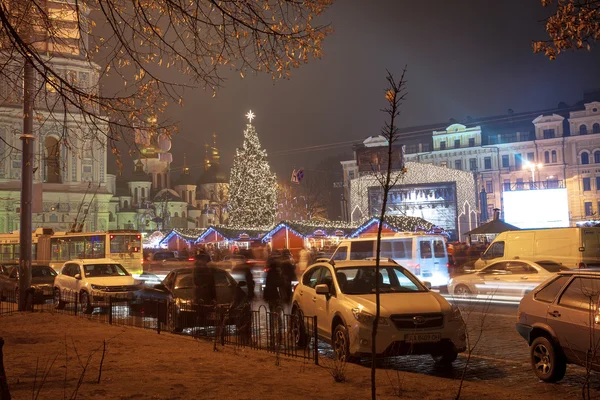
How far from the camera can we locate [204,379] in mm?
8648

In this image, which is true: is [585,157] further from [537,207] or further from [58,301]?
[58,301]

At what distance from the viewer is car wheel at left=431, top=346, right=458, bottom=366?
9828 millimetres

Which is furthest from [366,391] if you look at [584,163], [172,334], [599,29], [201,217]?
[201,217]

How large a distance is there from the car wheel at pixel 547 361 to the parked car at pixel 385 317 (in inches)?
50.2

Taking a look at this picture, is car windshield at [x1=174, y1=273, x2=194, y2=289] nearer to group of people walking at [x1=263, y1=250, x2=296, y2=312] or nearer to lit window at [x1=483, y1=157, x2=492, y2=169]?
group of people walking at [x1=263, y1=250, x2=296, y2=312]

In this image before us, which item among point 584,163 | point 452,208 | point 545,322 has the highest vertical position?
point 584,163

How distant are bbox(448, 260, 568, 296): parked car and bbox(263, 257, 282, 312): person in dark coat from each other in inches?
262

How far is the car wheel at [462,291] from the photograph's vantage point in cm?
1999

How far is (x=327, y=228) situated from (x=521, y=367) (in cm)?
4240

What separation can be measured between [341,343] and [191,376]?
256 centimetres

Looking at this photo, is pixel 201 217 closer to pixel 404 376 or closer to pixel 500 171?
pixel 500 171

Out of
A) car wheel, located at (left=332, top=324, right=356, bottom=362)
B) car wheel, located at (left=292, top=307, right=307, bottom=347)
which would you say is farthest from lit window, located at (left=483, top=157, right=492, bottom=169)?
car wheel, located at (left=332, top=324, right=356, bottom=362)

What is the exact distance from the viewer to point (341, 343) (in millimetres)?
10273

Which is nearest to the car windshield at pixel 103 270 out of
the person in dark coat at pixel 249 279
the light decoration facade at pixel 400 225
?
the person in dark coat at pixel 249 279
